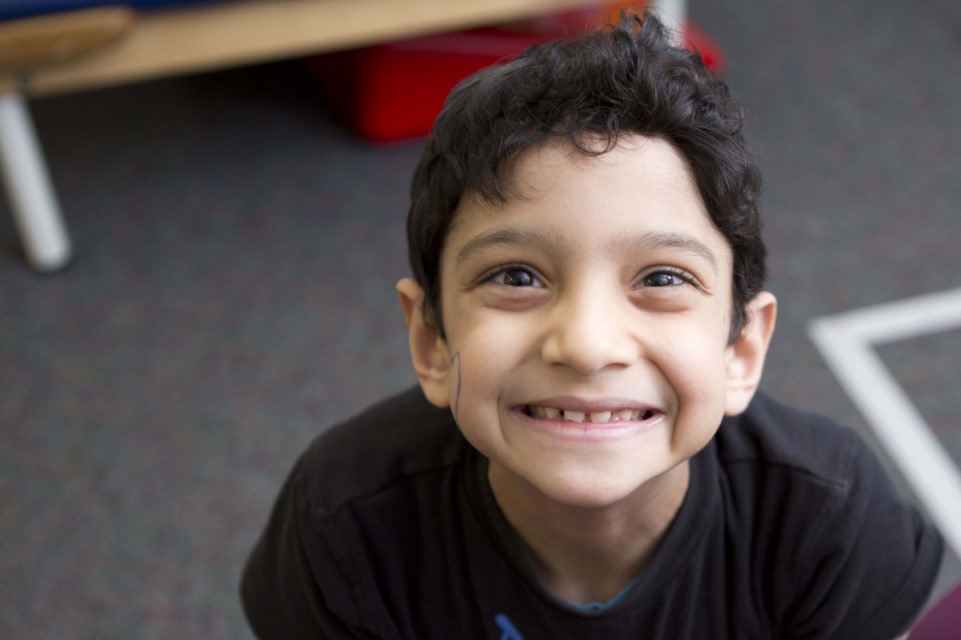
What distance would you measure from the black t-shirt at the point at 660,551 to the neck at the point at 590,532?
2cm

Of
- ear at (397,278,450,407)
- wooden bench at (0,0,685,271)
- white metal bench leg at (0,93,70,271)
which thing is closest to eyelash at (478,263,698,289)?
ear at (397,278,450,407)

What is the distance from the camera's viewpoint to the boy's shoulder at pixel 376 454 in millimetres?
890

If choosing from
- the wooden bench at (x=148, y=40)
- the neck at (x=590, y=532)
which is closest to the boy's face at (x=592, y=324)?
the neck at (x=590, y=532)

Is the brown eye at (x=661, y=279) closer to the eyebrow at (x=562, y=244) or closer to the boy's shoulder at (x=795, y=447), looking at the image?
the eyebrow at (x=562, y=244)

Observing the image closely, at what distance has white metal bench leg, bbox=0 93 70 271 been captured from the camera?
1704 mm

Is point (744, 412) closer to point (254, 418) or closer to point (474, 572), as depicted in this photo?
point (474, 572)

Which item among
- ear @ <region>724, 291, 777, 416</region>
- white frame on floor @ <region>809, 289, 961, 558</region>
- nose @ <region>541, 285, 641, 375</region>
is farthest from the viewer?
white frame on floor @ <region>809, 289, 961, 558</region>

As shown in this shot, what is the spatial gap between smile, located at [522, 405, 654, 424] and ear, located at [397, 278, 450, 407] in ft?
0.38

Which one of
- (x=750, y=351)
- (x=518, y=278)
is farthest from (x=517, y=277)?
(x=750, y=351)

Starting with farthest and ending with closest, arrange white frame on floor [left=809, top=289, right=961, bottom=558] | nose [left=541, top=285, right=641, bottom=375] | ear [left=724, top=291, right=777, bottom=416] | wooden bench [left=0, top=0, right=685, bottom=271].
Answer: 1. wooden bench [left=0, top=0, right=685, bottom=271]
2. white frame on floor [left=809, top=289, right=961, bottom=558]
3. ear [left=724, top=291, right=777, bottom=416]
4. nose [left=541, top=285, right=641, bottom=375]

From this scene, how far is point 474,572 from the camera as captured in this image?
0.87 m

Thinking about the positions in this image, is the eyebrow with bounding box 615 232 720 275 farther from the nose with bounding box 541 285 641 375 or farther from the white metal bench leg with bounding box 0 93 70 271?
the white metal bench leg with bounding box 0 93 70 271

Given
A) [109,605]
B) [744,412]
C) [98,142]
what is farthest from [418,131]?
[744,412]

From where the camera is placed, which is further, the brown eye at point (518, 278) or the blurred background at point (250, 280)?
the blurred background at point (250, 280)
